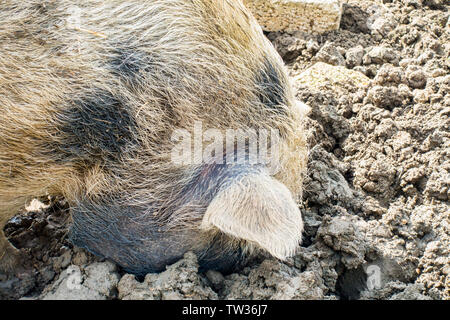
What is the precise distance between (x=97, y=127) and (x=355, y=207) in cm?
147

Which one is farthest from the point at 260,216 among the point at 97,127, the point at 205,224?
the point at 97,127

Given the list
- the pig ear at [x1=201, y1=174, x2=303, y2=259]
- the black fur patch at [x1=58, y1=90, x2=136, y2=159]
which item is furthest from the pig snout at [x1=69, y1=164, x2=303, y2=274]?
the black fur patch at [x1=58, y1=90, x2=136, y2=159]

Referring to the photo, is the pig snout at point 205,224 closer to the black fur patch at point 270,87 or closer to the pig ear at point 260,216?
the pig ear at point 260,216

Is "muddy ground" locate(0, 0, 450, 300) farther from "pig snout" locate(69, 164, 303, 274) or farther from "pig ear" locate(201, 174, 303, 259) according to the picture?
"pig ear" locate(201, 174, 303, 259)

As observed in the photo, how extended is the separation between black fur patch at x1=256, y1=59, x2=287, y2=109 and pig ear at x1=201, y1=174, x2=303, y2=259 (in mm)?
431

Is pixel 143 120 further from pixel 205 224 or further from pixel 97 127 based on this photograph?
pixel 205 224

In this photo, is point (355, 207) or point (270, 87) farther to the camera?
point (355, 207)

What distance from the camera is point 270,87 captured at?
244cm

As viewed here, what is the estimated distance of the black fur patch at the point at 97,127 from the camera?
2209mm

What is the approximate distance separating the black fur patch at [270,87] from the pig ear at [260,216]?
43 centimetres

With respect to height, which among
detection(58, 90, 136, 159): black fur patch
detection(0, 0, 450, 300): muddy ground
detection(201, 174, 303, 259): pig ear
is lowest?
detection(0, 0, 450, 300): muddy ground

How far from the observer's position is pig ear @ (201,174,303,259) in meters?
2.13

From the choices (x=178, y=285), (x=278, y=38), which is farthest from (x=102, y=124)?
(x=278, y=38)

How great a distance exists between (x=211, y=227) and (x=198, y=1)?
1.02 m
